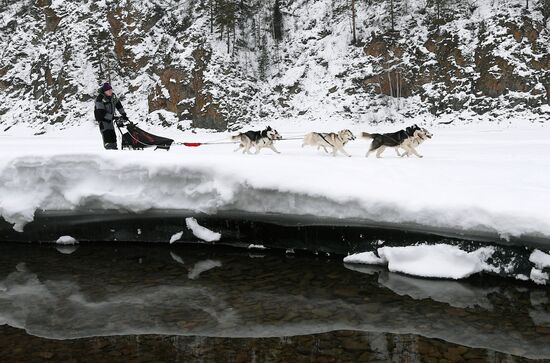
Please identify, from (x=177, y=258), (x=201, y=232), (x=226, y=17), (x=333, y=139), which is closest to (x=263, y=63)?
(x=226, y=17)

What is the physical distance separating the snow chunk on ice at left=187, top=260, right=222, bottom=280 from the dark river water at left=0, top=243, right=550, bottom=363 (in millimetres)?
31

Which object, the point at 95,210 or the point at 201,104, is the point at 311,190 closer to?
the point at 95,210

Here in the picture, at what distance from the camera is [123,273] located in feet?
20.8

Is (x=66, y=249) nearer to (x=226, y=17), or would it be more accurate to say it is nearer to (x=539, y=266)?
(x=539, y=266)

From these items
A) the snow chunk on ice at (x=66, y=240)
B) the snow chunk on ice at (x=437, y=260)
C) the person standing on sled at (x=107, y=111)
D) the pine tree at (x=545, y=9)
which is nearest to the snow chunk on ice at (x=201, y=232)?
the snow chunk on ice at (x=66, y=240)

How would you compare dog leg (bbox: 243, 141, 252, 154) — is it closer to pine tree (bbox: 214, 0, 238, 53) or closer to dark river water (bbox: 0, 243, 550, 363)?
dark river water (bbox: 0, 243, 550, 363)

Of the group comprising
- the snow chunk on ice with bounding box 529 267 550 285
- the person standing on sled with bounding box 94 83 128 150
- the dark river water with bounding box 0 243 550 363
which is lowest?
the dark river water with bounding box 0 243 550 363

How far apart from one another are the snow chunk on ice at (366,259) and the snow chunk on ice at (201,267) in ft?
6.51

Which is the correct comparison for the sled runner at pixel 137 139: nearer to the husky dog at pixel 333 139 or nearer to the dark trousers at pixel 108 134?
the dark trousers at pixel 108 134

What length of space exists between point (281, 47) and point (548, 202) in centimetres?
2465

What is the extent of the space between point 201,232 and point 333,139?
15.4 feet

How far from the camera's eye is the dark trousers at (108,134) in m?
9.21

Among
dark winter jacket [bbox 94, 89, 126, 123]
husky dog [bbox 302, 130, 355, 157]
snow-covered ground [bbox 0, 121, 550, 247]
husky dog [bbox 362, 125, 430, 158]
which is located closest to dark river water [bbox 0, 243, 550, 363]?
snow-covered ground [bbox 0, 121, 550, 247]

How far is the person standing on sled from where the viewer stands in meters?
8.99
